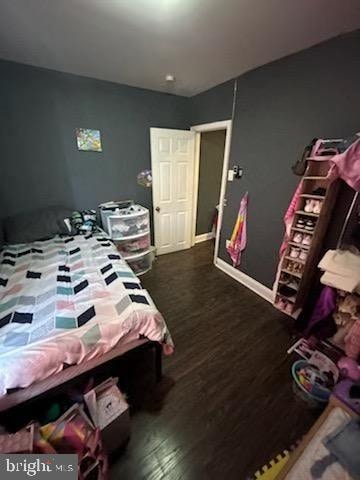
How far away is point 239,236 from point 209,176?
5.50 feet

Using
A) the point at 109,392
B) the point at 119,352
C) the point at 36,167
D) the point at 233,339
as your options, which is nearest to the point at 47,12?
the point at 36,167

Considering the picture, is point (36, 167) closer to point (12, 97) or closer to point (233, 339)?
point (12, 97)

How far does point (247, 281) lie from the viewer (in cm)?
274

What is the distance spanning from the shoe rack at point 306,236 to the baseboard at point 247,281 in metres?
0.32

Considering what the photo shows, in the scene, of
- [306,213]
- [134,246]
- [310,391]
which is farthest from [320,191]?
[134,246]

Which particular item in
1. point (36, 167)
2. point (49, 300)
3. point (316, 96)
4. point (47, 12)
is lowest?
point (49, 300)

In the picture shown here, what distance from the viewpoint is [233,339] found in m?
1.91

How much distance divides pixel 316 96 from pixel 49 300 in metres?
2.70

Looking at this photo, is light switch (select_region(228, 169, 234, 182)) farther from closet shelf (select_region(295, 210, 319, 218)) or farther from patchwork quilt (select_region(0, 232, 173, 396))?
patchwork quilt (select_region(0, 232, 173, 396))

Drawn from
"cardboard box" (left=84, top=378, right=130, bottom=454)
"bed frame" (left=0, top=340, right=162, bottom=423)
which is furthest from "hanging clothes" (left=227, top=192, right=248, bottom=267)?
"cardboard box" (left=84, top=378, right=130, bottom=454)

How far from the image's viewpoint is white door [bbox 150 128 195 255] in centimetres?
314

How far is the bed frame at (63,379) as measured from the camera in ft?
3.25

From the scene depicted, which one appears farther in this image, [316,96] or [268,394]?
[316,96]

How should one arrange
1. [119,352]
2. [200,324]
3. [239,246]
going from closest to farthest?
[119,352]
[200,324]
[239,246]
